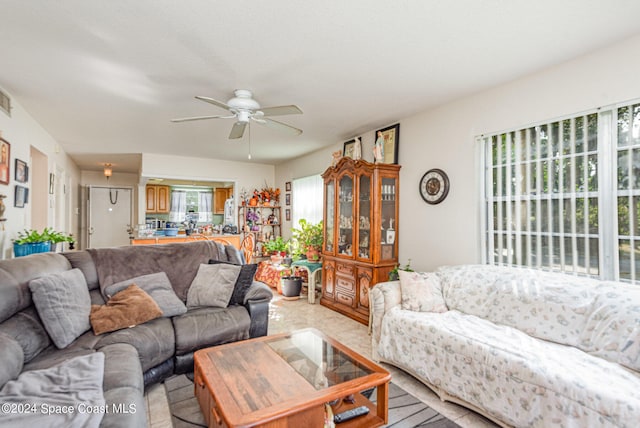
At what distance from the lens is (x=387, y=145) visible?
4164 mm

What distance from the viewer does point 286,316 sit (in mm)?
4176

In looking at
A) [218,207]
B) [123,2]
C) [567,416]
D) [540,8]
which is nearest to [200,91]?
[123,2]

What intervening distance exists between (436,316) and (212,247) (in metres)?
2.33

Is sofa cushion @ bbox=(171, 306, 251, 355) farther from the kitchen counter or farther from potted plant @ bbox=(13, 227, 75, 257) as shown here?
the kitchen counter

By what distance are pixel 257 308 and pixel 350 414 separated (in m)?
1.40

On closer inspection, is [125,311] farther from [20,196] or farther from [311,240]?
[311,240]

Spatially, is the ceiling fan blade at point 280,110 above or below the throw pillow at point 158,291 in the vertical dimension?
above

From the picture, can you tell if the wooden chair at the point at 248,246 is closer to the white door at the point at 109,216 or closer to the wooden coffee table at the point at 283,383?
the white door at the point at 109,216

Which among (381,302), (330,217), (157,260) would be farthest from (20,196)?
(381,302)

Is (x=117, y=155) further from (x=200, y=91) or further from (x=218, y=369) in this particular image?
(x=218, y=369)

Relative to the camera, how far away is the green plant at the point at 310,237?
5.21 metres

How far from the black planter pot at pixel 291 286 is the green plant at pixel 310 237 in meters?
0.54

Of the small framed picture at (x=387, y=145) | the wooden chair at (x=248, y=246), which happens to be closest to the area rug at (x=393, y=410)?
the small framed picture at (x=387, y=145)

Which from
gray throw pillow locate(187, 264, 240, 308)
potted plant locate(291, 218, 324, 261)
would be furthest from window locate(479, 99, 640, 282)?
potted plant locate(291, 218, 324, 261)
